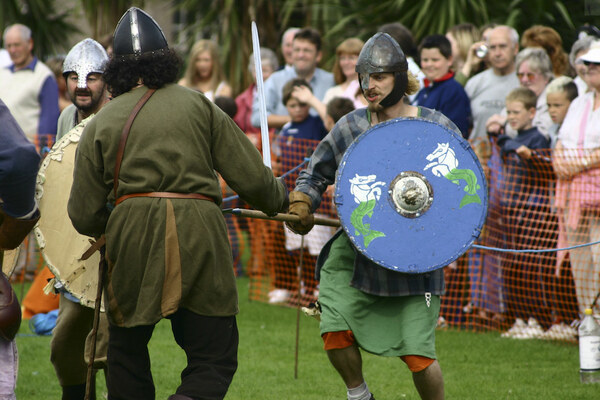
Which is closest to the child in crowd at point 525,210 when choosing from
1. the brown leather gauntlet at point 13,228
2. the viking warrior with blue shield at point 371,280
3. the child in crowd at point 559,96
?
the child in crowd at point 559,96

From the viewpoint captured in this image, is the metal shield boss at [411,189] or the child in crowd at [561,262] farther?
the child in crowd at [561,262]

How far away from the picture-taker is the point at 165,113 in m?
3.92

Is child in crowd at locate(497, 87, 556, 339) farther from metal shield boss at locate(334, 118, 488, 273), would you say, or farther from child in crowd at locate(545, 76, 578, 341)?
metal shield boss at locate(334, 118, 488, 273)

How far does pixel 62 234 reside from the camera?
4.84 m

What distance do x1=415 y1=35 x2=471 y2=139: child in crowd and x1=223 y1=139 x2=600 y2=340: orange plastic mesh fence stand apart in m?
0.36

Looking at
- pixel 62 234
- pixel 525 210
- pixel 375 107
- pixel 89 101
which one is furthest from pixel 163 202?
pixel 525 210

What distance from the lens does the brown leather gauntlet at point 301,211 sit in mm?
4629

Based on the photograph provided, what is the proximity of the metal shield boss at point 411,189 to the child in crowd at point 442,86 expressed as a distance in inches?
124

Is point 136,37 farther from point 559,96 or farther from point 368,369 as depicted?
point 559,96

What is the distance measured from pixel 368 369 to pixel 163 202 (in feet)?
10.5

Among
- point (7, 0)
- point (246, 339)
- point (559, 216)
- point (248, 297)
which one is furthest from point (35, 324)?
point (7, 0)

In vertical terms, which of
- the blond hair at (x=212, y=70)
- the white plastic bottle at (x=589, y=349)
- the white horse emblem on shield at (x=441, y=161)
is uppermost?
the white horse emblem on shield at (x=441, y=161)

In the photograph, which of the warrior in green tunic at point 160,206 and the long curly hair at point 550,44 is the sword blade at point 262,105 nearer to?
the warrior in green tunic at point 160,206

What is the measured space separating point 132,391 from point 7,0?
12.1 metres
